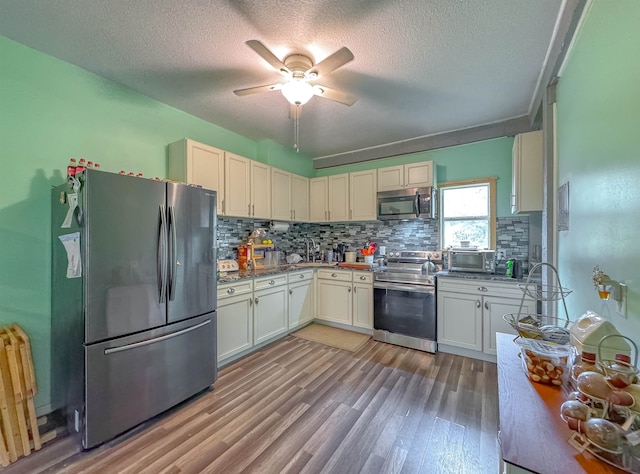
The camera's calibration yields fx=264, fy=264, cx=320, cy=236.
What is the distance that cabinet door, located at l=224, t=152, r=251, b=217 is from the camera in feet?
10.0

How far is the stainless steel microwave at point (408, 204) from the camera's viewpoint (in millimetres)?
3387

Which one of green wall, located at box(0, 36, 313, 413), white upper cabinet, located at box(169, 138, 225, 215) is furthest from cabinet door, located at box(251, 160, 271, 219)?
green wall, located at box(0, 36, 313, 413)

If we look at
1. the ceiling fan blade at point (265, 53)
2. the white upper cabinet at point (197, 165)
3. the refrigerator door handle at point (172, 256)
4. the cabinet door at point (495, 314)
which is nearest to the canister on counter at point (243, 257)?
the white upper cabinet at point (197, 165)

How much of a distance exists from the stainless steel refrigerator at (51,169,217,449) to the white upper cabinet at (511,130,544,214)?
298cm

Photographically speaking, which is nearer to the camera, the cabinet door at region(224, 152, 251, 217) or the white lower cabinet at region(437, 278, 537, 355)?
the white lower cabinet at region(437, 278, 537, 355)

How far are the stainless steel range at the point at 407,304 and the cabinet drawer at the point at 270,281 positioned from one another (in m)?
→ 1.18

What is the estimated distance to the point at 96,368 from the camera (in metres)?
1.65

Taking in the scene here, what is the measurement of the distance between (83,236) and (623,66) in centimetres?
283

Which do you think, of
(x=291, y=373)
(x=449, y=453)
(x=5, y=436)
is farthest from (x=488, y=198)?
(x=5, y=436)

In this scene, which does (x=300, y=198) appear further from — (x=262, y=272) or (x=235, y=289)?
(x=235, y=289)

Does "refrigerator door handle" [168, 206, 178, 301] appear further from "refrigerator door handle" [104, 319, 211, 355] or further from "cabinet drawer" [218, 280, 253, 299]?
"cabinet drawer" [218, 280, 253, 299]

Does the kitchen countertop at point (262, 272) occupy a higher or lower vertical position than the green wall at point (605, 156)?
lower

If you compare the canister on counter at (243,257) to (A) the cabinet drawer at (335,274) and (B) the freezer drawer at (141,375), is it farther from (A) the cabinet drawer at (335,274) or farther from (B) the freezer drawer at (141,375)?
(B) the freezer drawer at (141,375)

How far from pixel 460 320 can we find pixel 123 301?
3128 mm
